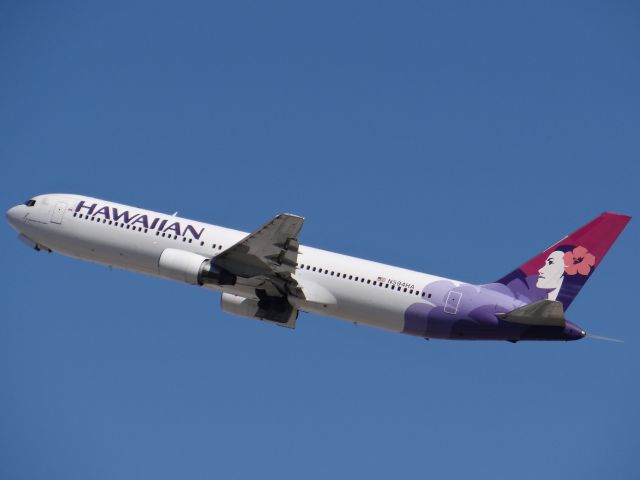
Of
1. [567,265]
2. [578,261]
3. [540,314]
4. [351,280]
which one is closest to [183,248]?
[351,280]

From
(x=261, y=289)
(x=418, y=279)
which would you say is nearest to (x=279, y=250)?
(x=261, y=289)

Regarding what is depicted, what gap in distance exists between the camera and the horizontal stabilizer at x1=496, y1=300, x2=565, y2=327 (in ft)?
148

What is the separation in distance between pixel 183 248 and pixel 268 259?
227 inches

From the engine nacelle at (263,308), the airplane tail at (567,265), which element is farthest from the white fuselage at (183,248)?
the airplane tail at (567,265)

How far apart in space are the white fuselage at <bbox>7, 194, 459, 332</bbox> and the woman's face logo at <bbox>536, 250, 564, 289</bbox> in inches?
215

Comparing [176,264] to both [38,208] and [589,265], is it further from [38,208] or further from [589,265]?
[589,265]

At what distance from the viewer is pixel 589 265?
1911 inches

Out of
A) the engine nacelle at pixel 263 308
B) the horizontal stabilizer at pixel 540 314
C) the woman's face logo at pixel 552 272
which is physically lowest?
the engine nacelle at pixel 263 308

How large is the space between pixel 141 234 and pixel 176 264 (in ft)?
13.0

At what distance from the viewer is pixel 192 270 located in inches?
1956

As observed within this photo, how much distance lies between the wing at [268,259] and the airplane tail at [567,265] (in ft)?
36.9

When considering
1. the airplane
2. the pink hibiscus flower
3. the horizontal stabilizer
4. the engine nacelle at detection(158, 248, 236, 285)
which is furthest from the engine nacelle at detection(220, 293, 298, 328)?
the pink hibiscus flower

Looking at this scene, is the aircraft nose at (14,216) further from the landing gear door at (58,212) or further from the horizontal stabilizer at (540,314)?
the horizontal stabilizer at (540,314)

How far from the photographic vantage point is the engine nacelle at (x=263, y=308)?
5131 centimetres
